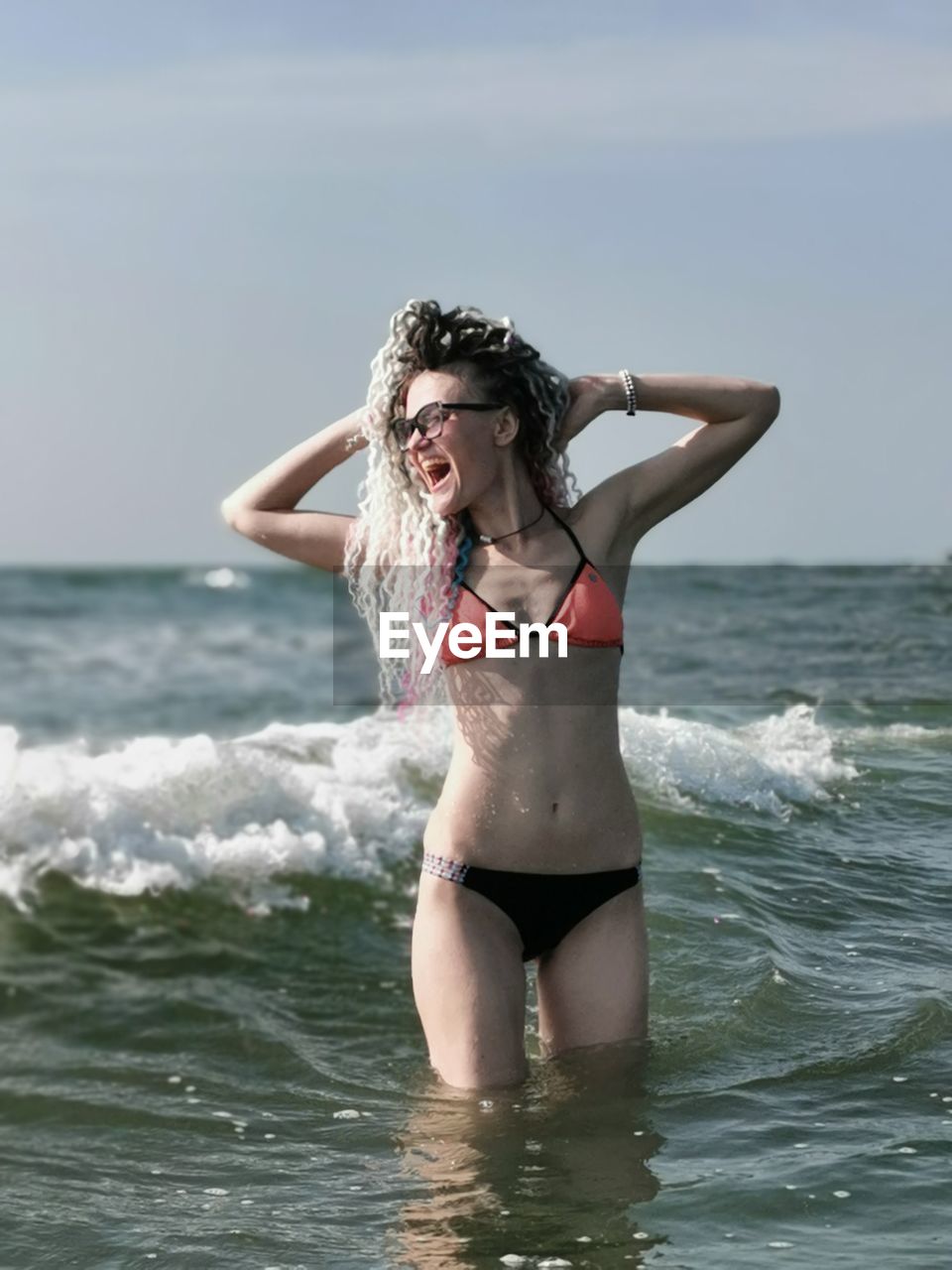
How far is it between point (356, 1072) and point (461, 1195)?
1997 millimetres

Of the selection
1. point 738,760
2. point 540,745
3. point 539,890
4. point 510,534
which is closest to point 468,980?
point 539,890

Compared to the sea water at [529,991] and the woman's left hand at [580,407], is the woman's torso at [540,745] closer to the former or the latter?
the woman's left hand at [580,407]

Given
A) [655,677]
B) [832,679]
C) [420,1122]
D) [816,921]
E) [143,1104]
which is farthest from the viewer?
[655,677]

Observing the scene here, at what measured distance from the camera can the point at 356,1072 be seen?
5895 mm

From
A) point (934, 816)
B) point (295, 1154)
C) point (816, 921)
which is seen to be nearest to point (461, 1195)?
point (295, 1154)

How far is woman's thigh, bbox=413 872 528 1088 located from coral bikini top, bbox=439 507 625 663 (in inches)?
25.2

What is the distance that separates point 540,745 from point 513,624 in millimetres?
308

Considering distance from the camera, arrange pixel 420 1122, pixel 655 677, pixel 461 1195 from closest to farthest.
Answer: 1. pixel 461 1195
2. pixel 420 1122
3. pixel 655 677

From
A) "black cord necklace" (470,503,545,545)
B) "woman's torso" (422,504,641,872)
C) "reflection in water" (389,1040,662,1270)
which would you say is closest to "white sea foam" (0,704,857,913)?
"reflection in water" (389,1040,662,1270)

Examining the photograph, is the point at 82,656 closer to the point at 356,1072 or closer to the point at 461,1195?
the point at 356,1072

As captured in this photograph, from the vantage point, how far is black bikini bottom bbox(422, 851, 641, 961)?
13.9 ft

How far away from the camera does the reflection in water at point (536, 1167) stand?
364 centimetres

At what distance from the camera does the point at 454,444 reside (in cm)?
411

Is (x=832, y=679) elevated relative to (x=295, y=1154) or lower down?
elevated
